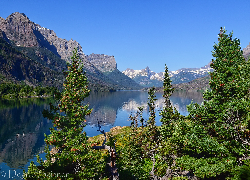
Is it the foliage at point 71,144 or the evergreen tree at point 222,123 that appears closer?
the foliage at point 71,144

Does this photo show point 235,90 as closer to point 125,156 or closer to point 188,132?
point 188,132

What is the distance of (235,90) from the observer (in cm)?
2095

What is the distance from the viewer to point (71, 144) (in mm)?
18156

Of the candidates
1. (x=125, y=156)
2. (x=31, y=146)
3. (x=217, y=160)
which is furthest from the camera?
(x=31, y=146)

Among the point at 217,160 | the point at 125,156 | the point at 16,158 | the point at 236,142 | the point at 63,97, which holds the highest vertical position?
the point at 63,97

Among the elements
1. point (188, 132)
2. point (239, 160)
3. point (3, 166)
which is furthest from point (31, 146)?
point (239, 160)

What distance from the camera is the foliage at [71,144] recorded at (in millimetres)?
16016

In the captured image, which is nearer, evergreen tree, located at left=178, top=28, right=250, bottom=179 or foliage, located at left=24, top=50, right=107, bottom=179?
foliage, located at left=24, top=50, right=107, bottom=179

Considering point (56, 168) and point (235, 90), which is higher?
point (235, 90)

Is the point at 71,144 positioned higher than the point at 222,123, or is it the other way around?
the point at 222,123

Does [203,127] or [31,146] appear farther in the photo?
[31,146]

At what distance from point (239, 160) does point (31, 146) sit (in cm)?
7177

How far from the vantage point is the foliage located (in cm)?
1602

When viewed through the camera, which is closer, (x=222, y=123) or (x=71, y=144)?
(x=71, y=144)
